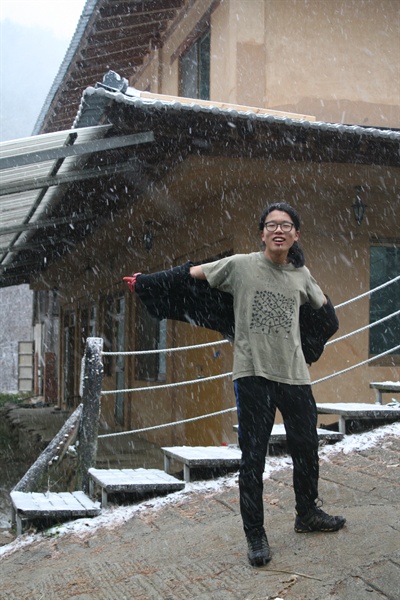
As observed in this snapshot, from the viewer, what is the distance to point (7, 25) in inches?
5236

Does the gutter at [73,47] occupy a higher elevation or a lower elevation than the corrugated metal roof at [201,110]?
higher

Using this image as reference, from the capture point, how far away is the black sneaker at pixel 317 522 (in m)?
3.74

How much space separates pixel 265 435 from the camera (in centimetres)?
360

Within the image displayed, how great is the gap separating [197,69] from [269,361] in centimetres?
866

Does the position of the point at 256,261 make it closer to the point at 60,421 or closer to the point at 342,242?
the point at 342,242

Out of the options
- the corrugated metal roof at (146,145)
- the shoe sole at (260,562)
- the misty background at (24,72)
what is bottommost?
the shoe sole at (260,562)

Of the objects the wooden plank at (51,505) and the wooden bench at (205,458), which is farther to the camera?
the wooden bench at (205,458)

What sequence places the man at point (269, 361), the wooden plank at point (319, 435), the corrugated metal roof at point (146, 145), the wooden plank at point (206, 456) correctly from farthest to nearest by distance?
the corrugated metal roof at point (146, 145) < the wooden plank at point (319, 435) < the wooden plank at point (206, 456) < the man at point (269, 361)

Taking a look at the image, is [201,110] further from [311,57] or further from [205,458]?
[311,57]

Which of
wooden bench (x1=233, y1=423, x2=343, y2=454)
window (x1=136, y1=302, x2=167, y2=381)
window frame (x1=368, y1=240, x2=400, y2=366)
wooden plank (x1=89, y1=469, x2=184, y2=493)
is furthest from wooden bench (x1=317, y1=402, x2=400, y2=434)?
window (x1=136, y1=302, x2=167, y2=381)

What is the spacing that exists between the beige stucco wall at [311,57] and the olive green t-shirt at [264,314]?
6.42 metres

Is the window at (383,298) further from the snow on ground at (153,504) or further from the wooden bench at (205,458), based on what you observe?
the wooden bench at (205,458)

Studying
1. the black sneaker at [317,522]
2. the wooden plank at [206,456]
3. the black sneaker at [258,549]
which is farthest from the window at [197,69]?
the black sneaker at [258,549]

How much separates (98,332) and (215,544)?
11192 millimetres
